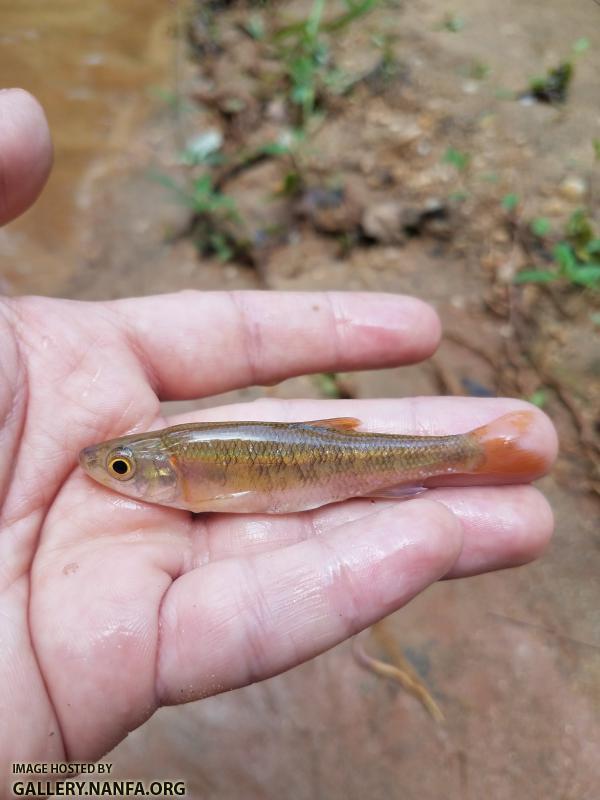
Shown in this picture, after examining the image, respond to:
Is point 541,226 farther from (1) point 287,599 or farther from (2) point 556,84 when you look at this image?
(1) point 287,599

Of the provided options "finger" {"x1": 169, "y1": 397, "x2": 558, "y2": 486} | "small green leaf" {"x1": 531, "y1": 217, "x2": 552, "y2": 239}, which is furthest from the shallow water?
"small green leaf" {"x1": 531, "y1": 217, "x2": 552, "y2": 239}

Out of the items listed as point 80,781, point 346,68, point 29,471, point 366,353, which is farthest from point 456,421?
point 346,68

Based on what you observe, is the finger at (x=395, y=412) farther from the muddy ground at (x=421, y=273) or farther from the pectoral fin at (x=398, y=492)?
the muddy ground at (x=421, y=273)

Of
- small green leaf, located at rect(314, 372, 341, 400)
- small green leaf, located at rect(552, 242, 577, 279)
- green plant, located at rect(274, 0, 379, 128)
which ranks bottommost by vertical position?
small green leaf, located at rect(314, 372, 341, 400)

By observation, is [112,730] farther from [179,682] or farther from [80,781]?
[80,781]

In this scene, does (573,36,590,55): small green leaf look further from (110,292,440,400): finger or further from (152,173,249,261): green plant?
(110,292,440,400): finger

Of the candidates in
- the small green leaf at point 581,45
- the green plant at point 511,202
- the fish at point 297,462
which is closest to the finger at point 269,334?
the fish at point 297,462
